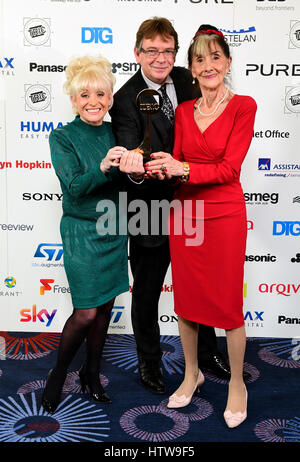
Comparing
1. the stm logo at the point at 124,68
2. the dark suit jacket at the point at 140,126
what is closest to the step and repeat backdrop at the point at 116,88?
the stm logo at the point at 124,68

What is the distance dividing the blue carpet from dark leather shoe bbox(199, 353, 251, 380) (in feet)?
0.14

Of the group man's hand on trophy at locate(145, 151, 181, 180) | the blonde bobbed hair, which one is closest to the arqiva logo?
man's hand on trophy at locate(145, 151, 181, 180)

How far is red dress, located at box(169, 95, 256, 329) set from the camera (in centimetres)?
192

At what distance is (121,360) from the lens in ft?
8.94

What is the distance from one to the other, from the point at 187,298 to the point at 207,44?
1023mm

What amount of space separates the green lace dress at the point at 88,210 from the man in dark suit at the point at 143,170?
10 centimetres

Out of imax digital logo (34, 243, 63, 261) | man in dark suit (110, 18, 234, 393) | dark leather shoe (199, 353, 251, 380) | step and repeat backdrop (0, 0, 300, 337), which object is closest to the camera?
man in dark suit (110, 18, 234, 393)

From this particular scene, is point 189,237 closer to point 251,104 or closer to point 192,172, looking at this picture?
point 192,172

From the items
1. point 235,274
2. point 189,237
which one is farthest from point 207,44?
point 235,274

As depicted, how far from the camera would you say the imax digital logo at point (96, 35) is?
2.72m

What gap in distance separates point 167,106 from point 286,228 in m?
1.23

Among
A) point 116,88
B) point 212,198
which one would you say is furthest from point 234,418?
point 116,88

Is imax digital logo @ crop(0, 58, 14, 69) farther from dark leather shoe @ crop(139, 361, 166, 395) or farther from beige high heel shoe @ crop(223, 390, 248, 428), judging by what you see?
beige high heel shoe @ crop(223, 390, 248, 428)

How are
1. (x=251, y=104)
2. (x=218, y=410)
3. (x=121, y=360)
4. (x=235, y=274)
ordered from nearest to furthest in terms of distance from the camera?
(x=251, y=104), (x=235, y=274), (x=218, y=410), (x=121, y=360)
